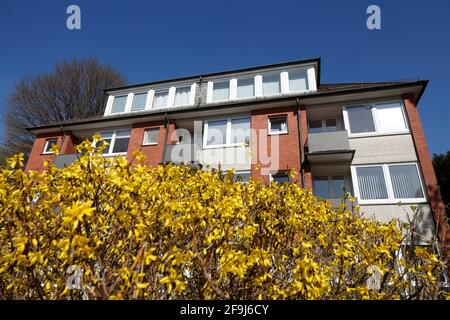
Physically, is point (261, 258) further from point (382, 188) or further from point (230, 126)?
point (230, 126)

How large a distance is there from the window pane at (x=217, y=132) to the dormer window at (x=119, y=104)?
274 inches

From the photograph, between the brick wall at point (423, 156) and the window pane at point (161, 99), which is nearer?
the brick wall at point (423, 156)

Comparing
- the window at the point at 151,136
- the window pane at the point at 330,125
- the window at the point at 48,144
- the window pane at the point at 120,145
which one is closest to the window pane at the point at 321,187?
the window pane at the point at 330,125

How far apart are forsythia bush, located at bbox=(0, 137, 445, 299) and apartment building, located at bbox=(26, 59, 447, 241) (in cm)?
489

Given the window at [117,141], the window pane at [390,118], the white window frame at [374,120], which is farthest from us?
the window at [117,141]

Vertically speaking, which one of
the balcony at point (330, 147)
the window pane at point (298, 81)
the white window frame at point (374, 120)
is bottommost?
the balcony at point (330, 147)

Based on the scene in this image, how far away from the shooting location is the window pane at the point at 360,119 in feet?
34.3

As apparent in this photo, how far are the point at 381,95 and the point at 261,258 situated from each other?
1145cm

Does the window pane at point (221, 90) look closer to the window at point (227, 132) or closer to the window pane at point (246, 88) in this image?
the window pane at point (246, 88)

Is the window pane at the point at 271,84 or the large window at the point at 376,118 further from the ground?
the window pane at the point at 271,84

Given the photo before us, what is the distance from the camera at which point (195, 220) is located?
2699 millimetres
